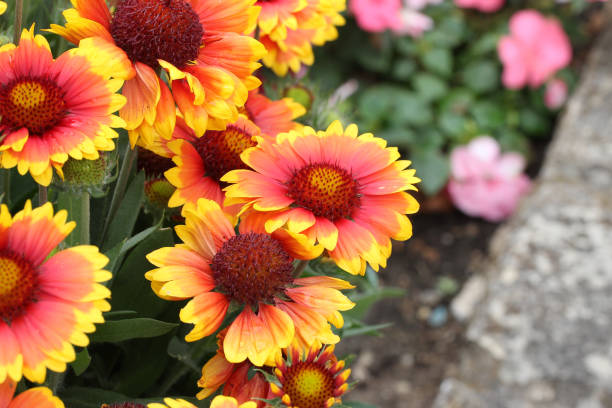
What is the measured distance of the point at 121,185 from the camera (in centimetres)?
69

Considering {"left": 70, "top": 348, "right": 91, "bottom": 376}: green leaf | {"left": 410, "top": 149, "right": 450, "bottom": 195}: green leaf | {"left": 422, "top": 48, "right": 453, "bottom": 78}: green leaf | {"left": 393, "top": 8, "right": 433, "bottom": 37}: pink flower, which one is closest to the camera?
{"left": 70, "top": 348, "right": 91, "bottom": 376}: green leaf

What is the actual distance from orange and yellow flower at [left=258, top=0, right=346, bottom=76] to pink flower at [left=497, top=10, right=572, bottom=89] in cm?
178

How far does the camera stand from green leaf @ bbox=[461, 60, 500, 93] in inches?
104

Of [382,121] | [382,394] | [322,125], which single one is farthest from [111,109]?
[382,121]

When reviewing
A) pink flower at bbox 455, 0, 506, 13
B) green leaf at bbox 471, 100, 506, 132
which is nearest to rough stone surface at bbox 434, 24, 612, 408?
green leaf at bbox 471, 100, 506, 132

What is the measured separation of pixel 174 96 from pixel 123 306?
0.19m

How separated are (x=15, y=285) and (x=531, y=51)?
7.70ft

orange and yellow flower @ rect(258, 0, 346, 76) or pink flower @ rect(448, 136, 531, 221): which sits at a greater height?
orange and yellow flower @ rect(258, 0, 346, 76)

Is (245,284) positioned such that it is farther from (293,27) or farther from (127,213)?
(293,27)

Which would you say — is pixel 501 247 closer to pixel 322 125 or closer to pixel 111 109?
pixel 322 125

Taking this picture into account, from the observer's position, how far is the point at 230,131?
0.72 m

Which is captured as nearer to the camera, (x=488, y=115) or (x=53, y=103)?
(x=53, y=103)

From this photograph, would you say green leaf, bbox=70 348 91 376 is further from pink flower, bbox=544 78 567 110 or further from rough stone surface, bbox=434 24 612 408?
pink flower, bbox=544 78 567 110

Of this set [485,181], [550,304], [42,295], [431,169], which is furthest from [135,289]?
[485,181]
